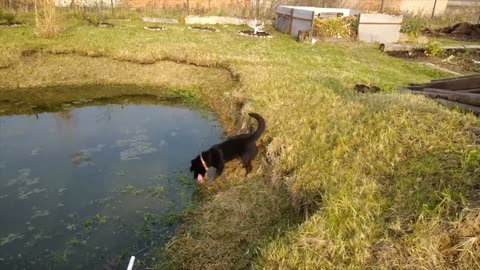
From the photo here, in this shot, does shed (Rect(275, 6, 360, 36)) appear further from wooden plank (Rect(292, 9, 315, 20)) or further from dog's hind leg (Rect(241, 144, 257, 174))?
dog's hind leg (Rect(241, 144, 257, 174))

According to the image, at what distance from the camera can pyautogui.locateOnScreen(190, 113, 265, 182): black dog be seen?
17.4 feet

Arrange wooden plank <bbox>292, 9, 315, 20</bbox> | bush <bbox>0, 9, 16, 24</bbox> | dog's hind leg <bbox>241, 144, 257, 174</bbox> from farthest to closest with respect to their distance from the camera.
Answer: bush <bbox>0, 9, 16, 24</bbox> < wooden plank <bbox>292, 9, 315, 20</bbox> < dog's hind leg <bbox>241, 144, 257, 174</bbox>

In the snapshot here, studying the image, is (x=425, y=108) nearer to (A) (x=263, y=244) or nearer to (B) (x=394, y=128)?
(B) (x=394, y=128)

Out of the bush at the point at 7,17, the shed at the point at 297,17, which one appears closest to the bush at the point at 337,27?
the shed at the point at 297,17

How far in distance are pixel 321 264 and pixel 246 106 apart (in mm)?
4560

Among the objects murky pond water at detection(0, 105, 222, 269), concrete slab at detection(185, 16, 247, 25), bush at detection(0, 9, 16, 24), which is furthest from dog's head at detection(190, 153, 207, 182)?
concrete slab at detection(185, 16, 247, 25)

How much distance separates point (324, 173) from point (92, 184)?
142 inches

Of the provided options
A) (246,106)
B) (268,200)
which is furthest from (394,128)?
(246,106)

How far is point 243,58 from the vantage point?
11094mm

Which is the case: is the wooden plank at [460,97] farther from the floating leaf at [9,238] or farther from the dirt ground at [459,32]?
the dirt ground at [459,32]

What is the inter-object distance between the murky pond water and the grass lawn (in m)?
0.59

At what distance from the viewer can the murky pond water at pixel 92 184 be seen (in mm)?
4223

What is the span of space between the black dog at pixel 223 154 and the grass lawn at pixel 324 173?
0.97 ft

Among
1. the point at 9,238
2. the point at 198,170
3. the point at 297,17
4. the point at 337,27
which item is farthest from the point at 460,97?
the point at 297,17
